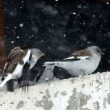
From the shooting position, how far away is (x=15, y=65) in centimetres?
558

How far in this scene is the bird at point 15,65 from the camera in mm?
5527

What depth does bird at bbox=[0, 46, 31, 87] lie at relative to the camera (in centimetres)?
Answer: 553

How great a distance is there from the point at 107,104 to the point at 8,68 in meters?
0.96

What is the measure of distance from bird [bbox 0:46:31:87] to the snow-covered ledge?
10.3 inches

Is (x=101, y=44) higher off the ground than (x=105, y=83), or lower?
lower

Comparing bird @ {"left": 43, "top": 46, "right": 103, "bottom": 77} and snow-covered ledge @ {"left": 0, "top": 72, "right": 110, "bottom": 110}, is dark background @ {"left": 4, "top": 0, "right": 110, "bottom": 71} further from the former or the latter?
snow-covered ledge @ {"left": 0, "top": 72, "right": 110, "bottom": 110}

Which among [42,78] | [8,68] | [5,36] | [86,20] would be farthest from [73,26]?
[8,68]

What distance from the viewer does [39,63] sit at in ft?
19.5

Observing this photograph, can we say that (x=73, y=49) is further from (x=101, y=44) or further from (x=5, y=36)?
(x=5, y=36)

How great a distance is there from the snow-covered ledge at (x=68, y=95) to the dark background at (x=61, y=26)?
4.80 feet

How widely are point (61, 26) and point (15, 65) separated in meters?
1.72

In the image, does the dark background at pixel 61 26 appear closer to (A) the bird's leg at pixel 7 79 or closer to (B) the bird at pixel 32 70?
(B) the bird at pixel 32 70

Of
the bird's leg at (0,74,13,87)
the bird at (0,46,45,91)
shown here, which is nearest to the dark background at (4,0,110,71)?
the bird at (0,46,45,91)

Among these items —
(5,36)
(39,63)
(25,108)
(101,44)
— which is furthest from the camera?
(101,44)
